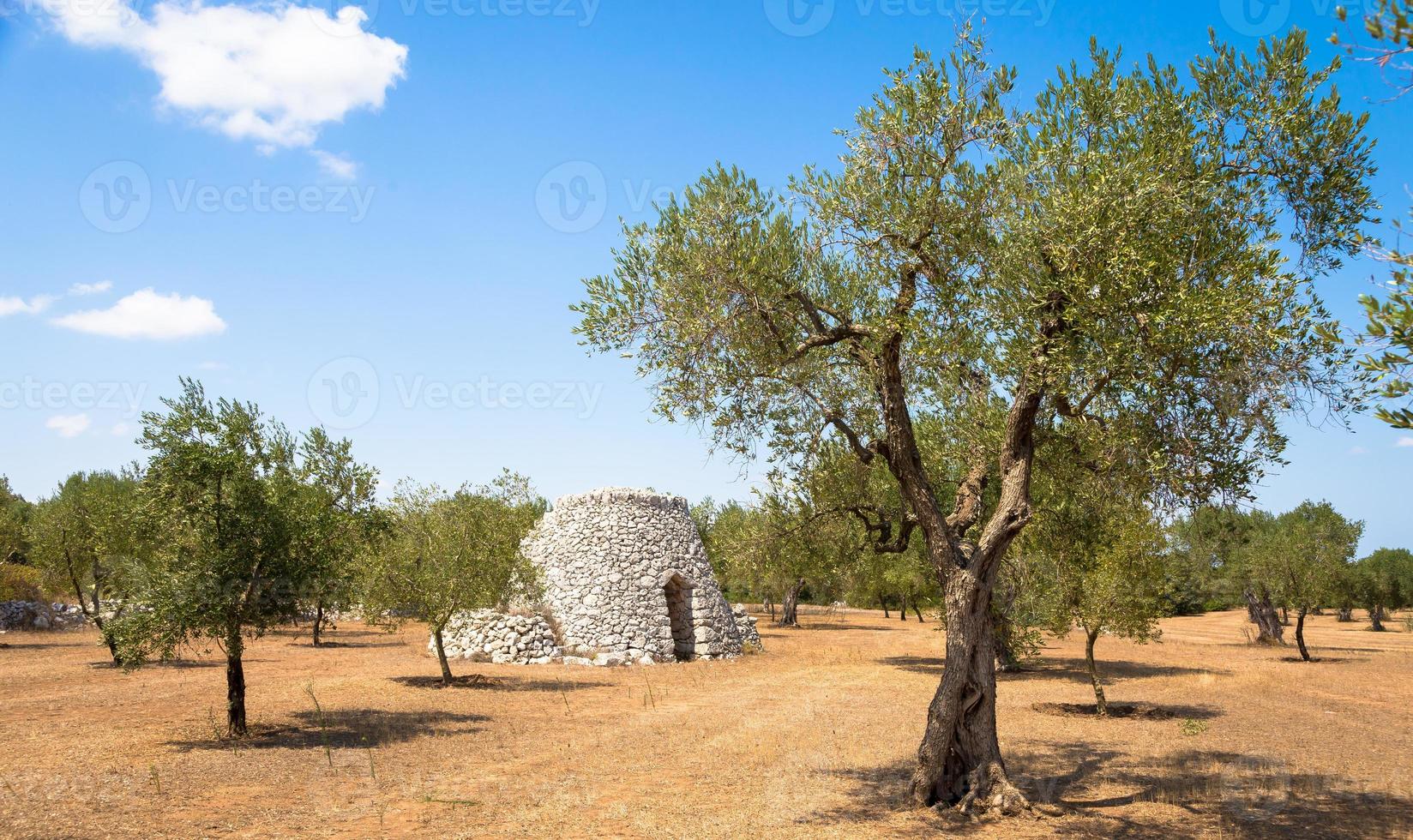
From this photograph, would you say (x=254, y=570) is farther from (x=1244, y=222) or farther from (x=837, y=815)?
(x=1244, y=222)

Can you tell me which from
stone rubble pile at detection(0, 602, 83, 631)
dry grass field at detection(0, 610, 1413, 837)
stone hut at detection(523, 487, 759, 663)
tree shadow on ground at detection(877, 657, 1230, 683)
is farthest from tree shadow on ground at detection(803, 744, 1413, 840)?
stone rubble pile at detection(0, 602, 83, 631)

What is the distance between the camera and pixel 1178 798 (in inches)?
429

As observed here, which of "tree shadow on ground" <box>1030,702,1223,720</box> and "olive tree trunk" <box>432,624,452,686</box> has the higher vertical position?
"olive tree trunk" <box>432,624,452,686</box>

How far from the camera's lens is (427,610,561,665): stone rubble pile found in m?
27.8

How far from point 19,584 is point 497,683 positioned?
27.9m

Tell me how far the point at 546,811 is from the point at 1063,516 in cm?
921

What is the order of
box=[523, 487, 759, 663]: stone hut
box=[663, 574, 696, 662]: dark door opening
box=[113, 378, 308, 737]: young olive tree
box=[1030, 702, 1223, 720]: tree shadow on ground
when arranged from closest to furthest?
box=[113, 378, 308, 737]: young olive tree < box=[1030, 702, 1223, 720]: tree shadow on ground < box=[523, 487, 759, 663]: stone hut < box=[663, 574, 696, 662]: dark door opening

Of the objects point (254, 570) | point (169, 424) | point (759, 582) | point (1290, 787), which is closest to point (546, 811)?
point (254, 570)

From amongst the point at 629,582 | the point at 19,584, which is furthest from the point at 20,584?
the point at 629,582

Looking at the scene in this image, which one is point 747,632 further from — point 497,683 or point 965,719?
point 965,719

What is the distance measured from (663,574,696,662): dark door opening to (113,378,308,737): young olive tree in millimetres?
17097

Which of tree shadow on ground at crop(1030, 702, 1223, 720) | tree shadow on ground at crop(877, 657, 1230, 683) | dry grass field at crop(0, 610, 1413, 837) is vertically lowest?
tree shadow on ground at crop(877, 657, 1230, 683)

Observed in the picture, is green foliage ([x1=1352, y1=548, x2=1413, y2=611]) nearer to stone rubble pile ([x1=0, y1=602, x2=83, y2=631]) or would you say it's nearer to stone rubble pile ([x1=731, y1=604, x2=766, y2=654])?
stone rubble pile ([x1=731, y1=604, x2=766, y2=654])

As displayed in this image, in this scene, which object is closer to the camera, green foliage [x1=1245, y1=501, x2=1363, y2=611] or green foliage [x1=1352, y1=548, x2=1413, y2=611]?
green foliage [x1=1245, y1=501, x2=1363, y2=611]
